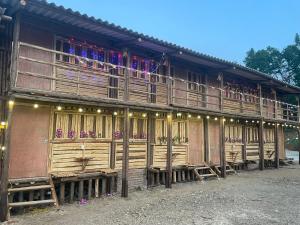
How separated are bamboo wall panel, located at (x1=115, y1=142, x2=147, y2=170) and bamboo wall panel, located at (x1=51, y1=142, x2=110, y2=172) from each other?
23.0 inches

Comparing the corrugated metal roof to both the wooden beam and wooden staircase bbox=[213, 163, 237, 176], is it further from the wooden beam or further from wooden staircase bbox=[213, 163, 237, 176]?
wooden staircase bbox=[213, 163, 237, 176]

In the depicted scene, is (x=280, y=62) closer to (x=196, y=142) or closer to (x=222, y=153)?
(x=222, y=153)

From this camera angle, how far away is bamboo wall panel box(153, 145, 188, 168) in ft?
51.3

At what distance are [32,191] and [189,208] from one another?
18.3 ft

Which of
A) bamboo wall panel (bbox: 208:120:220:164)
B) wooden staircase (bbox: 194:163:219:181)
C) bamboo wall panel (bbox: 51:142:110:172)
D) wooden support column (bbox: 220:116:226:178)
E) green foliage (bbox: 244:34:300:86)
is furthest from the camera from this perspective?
green foliage (bbox: 244:34:300:86)

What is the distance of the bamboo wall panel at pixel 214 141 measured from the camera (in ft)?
63.0

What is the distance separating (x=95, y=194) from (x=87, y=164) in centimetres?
128

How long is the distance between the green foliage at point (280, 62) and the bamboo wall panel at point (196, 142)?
140 feet

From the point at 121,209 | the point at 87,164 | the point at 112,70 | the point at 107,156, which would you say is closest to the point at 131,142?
the point at 107,156

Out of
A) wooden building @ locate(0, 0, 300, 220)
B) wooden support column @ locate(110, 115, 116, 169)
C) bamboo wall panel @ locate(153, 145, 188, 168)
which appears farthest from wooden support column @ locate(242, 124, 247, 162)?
wooden support column @ locate(110, 115, 116, 169)

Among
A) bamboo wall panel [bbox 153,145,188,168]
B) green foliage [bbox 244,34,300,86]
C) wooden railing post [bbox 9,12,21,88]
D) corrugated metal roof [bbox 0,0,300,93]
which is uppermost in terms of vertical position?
green foliage [bbox 244,34,300,86]

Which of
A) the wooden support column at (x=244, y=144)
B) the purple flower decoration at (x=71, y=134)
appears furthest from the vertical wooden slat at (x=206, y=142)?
the purple flower decoration at (x=71, y=134)

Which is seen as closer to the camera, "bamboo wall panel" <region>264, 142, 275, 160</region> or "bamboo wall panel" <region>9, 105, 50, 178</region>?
"bamboo wall panel" <region>9, 105, 50, 178</region>

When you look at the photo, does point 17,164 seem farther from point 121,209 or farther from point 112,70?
point 112,70
